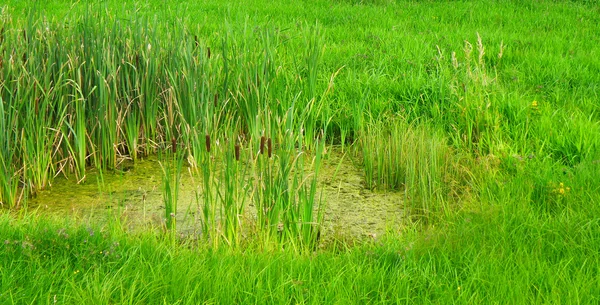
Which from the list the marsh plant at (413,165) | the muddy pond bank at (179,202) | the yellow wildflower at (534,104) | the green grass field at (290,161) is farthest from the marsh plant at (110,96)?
the yellow wildflower at (534,104)

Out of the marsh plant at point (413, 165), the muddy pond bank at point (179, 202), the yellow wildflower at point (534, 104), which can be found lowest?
the muddy pond bank at point (179, 202)

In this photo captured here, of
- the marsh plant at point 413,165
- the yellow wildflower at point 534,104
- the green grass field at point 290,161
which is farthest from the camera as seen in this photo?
the yellow wildflower at point 534,104

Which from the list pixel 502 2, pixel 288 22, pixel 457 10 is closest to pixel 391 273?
pixel 288 22

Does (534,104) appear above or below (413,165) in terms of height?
above

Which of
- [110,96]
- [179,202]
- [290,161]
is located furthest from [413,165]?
[110,96]

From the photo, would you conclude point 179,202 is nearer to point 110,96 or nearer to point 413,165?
point 110,96

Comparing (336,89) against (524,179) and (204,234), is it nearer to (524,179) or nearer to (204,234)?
(524,179)

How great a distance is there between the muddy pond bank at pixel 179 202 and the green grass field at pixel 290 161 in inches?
2.8

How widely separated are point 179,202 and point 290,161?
2.22 ft

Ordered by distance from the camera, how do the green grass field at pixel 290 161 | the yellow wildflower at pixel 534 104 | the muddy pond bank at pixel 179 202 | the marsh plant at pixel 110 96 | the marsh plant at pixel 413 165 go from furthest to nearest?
the yellow wildflower at pixel 534 104 < the marsh plant at pixel 110 96 < the marsh plant at pixel 413 165 < the muddy pond bank at pixel 179 202 < the green grass field at pixel 290 161

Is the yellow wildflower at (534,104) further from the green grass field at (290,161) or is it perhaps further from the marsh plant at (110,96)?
the marsh plant at (110,96)

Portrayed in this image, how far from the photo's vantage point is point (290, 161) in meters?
4.15

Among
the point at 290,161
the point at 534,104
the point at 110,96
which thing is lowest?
the point at 290,161

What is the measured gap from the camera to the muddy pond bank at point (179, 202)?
3.66 metres
